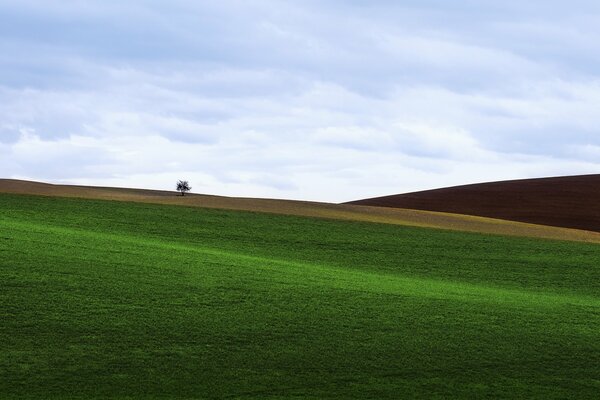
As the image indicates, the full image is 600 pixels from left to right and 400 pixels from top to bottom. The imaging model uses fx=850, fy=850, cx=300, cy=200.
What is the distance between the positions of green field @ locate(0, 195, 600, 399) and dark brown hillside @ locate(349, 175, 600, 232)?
22621 mm

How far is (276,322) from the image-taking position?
12.9 m

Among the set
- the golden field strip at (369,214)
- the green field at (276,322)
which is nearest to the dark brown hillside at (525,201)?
the golden field strip at (369,214)

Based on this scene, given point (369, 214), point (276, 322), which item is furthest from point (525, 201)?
point (276, 322)

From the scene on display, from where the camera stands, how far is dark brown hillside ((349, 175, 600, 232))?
1731 inches

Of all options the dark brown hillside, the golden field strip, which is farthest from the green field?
the dark brown hillside

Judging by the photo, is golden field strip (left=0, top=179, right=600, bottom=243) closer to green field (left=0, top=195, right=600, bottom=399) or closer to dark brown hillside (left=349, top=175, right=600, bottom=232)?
green field (left=0, top=195, right=600, bottom=399)

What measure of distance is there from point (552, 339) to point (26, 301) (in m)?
8.14

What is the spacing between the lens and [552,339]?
1319cm

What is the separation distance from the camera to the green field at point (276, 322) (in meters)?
10.5

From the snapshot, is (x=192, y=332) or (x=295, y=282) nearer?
(x=192, y=332)

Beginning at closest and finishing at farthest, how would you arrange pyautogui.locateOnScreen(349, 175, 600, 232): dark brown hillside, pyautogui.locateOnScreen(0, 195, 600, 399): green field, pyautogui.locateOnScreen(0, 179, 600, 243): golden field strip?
pyautogui.locateOnScreen(0, 195, 600, 399): green field → pyautogui.locateOnScreen(0, 179, 600, 243): golden field strip → pyautogui.locateOnScreen(349, 175, 600, 232): dark brown hillside

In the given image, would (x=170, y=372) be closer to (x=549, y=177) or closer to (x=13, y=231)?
(x=13, y=231)

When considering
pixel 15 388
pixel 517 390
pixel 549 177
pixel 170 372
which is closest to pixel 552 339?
pixel 517 390

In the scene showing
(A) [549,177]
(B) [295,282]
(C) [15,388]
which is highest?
(A) [549,177]
